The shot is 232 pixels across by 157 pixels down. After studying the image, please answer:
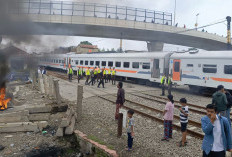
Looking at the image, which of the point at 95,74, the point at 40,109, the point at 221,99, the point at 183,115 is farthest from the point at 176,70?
the point at 40,109

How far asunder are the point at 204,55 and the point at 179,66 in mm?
2011

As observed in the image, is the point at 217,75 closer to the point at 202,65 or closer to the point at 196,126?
the point at 202,65

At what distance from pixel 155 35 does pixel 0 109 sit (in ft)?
79.9

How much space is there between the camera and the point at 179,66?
14.6 meters

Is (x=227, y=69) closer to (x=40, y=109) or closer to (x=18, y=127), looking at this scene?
(x=40, y=109)

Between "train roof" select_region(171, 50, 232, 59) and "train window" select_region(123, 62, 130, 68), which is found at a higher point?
"train roof" select_region(171, 50, 232, 59)

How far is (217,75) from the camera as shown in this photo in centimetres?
1244

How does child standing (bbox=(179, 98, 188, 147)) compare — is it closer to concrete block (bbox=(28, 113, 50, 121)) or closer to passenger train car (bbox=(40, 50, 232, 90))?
concrete block (bbox=(28, 113, 50, 121))

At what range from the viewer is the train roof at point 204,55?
12.2 m

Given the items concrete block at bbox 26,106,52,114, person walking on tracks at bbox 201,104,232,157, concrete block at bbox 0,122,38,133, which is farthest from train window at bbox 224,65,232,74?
concrete block at bbox 0,122,38,133

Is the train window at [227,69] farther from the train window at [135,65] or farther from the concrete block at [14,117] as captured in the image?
the concrete block at [14,117]

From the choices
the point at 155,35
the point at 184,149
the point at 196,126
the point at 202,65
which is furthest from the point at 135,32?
the point at 184,149

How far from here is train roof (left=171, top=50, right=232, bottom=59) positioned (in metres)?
12.2

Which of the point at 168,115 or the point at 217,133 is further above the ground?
the point at 217,133
